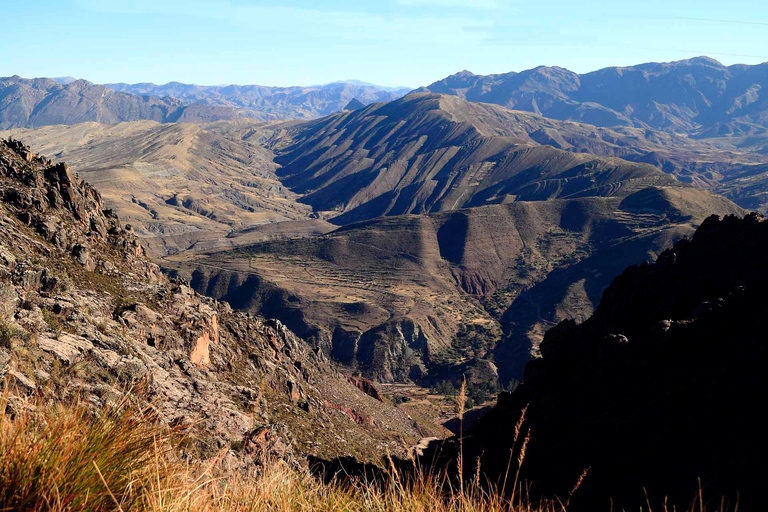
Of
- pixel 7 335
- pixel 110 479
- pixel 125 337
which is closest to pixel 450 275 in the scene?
pixel 125 337

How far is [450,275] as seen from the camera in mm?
137875

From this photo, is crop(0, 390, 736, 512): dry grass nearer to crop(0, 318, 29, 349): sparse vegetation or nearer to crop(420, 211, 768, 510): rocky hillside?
crop(420, 211, 768, 510): rocky hillside

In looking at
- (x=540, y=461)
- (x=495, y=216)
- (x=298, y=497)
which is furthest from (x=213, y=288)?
(x=298, y=497)

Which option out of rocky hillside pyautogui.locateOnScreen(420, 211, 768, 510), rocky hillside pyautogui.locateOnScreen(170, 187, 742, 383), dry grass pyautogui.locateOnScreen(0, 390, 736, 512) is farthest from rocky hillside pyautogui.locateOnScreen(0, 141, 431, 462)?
rocky hillside pyautogui.locateOnScreen(170, 187, 742, 383)

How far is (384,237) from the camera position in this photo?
151625 millimetres

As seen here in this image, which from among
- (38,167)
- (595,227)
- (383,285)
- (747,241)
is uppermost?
(38,167)

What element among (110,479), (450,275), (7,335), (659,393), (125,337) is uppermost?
(110,479)

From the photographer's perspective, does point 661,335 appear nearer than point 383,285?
Yes

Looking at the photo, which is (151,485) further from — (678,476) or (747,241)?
(747,241)

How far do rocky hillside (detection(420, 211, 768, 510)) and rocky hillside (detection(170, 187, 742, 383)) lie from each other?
201ft

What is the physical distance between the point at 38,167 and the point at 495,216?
433 feet

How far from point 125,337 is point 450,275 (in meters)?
116

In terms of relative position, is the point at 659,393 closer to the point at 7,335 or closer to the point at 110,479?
the point at 110,479

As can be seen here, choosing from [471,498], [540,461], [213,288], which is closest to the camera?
[471,498]
